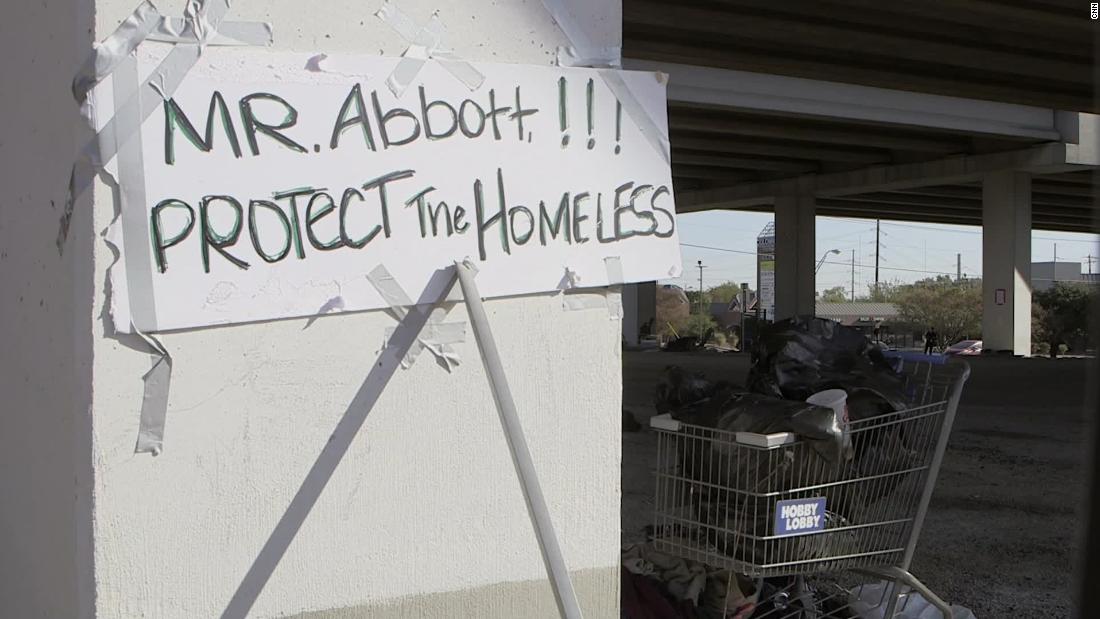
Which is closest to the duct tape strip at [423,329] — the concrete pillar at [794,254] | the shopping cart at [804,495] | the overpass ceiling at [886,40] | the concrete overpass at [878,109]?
the shopping cart at [804,495]

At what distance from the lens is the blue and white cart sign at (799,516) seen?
3.22 meters

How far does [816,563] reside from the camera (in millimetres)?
3322

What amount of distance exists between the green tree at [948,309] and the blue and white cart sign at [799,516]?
2261 inches

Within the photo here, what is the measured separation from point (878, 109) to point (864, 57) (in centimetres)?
336

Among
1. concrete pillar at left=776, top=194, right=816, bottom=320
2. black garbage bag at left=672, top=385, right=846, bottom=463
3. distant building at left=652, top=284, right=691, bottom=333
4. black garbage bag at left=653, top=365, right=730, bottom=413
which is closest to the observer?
black garbage bag at left=672, top=385, right=846, bottom=463

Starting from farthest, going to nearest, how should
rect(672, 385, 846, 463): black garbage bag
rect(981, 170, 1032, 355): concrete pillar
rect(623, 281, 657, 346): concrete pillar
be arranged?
1. rect(623, 281, 657, 346): concrete pillar
2. rect(981, 170, 1032, 355): concrete pillar
3. rect(672, 385, 846, 463): black garbage bag

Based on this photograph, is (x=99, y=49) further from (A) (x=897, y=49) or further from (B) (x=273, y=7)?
(A) (x=897, y=49)

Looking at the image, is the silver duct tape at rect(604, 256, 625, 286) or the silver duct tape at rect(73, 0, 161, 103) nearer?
the silver duct tape at rect(73, 0, 161, 103)

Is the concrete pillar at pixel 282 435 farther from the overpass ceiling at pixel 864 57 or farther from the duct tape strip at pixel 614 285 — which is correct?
the overpass ceiling at pixel 864 57

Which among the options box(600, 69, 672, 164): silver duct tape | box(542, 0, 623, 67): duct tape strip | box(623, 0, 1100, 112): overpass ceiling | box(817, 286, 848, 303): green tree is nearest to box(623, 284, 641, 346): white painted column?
box(623, 0, 1100, 112): overpass ceiling

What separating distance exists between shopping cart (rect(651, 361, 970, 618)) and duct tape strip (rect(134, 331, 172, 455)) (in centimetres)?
161

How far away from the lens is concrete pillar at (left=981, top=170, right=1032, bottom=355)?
2745 centimetres

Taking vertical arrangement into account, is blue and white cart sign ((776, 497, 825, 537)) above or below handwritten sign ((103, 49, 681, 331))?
below

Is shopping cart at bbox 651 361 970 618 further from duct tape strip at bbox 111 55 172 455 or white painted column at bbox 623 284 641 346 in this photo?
white painted column at bbox 623 284 641 346
